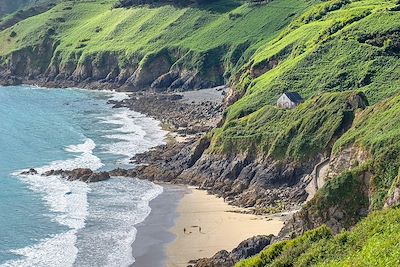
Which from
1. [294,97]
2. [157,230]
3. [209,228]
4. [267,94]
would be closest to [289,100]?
[294,97]

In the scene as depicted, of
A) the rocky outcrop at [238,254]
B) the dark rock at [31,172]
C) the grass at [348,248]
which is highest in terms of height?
the grass at [348,248]

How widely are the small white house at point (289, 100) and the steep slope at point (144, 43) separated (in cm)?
5378

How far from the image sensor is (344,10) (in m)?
112

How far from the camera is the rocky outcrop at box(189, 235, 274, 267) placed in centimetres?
4656

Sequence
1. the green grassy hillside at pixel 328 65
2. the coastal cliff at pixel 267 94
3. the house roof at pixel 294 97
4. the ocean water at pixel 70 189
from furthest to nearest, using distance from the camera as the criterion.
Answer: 1. the green grassy hillside at pixel 328 65
2. the house roof at pixel 294 97
3. the ocean water at pixel 70 189
4. the coastal cliff at pixel 267 94

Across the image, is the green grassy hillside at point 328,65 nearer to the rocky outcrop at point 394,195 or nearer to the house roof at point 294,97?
the house roof at point 294,97

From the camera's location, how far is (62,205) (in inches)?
2613

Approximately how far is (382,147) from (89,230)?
23928mm

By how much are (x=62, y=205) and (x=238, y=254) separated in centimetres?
2447

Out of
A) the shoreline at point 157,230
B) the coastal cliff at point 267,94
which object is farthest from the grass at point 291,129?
the shoreline at point 157,230

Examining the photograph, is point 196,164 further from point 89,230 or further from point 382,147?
point 382,147

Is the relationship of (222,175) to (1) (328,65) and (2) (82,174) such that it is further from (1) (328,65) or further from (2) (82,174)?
(1) (328,65)

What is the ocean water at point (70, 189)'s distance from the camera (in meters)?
54.2

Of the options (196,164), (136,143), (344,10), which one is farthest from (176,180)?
(344,10)
